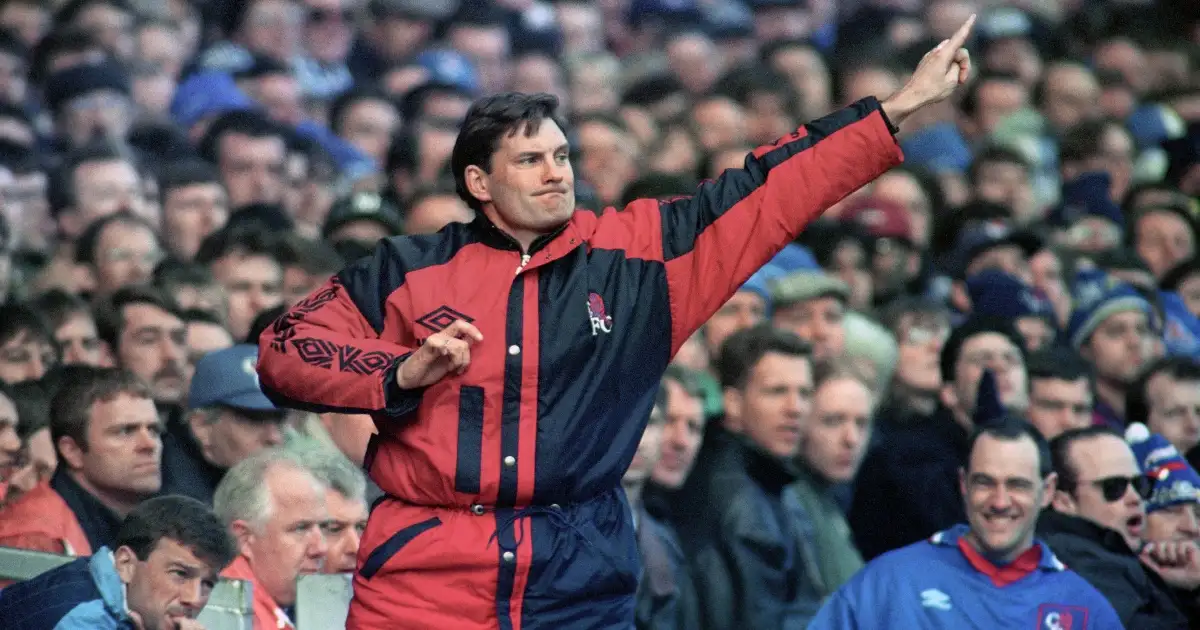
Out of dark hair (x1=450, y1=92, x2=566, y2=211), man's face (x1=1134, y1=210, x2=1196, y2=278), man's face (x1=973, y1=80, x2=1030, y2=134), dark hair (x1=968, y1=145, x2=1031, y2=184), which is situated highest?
man's face (x1=973, y1=80, x2=1030, y2=134)

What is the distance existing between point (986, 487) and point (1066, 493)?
1.02m

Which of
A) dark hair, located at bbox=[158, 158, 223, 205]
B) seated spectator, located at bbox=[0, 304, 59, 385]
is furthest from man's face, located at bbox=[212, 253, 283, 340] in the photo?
dark hair, located at bbox=[158, 158, 223, 205]

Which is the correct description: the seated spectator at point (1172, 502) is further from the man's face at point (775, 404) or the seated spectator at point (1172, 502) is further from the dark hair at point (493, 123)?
the dark hair at point (493, 123)

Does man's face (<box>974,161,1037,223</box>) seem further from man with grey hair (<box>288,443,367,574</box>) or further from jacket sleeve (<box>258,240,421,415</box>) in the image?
jacket sleeve (<box>258,240,421,415</box>)

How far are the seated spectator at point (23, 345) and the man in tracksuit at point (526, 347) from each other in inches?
138

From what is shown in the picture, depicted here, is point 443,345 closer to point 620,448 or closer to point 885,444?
point 620,448

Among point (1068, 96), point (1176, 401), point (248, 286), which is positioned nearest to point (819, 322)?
point (1176, 401)

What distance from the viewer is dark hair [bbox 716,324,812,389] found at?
9.46 metres

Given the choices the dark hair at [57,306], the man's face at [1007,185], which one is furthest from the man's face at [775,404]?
the man's face at [1007,185]

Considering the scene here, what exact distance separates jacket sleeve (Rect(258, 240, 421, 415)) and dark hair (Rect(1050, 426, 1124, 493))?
12.9 ft

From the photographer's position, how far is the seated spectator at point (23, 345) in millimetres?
8672

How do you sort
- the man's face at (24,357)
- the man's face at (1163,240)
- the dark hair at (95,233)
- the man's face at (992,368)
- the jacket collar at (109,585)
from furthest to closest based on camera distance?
the man's face at (1163,240) → the dark hair at (95,233) → the man's face at (992,368) → the man's face at (24,357) → the jacket collar at (109,585)

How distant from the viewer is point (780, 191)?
5434mm

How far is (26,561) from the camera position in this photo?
21.5 feet
